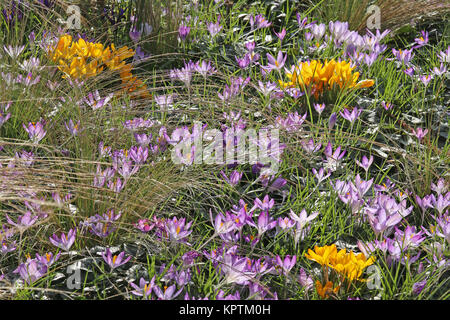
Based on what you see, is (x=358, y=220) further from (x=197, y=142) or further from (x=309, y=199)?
(x=197, y=142)

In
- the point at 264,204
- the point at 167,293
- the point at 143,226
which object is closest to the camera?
the point at 167,293

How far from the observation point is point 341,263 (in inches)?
69.7

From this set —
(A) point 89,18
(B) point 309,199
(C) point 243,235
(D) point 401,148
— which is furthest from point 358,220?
(A) point 89,18

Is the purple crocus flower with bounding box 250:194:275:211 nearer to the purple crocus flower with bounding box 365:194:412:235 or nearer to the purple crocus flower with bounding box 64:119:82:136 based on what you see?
the purple crocus flower with bounding box 365:194:412:235

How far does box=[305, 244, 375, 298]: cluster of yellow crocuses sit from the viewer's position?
174 cm

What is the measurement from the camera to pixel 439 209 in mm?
2004

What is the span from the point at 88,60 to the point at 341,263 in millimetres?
1769

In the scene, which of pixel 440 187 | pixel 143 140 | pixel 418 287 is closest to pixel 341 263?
pixel 418 287

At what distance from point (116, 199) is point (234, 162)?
0.54 meters

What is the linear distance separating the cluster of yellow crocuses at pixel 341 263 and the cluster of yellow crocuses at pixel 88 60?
1257 mm

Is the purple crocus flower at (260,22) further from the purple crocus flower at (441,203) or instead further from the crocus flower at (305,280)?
the crocus flower at (305,280)

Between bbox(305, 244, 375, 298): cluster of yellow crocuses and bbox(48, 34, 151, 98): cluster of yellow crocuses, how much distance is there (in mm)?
1257

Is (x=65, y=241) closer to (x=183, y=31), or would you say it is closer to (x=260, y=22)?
(x=183, y=31)

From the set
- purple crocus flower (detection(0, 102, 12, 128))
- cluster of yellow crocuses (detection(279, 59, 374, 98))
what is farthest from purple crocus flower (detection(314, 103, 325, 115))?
purple crocus flower (detection(0, 102, 12, 128))
